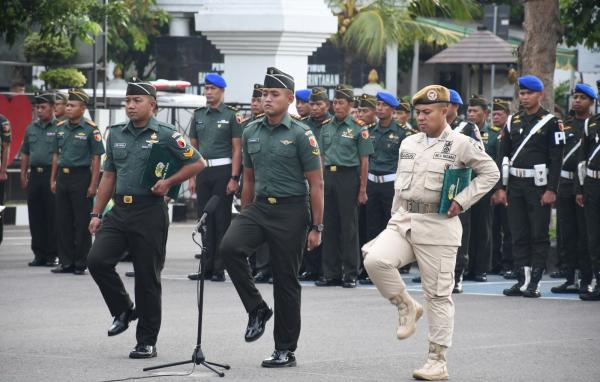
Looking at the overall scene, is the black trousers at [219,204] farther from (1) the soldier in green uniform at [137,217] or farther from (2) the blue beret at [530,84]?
(1) the soldier in green uniform at [137,217]

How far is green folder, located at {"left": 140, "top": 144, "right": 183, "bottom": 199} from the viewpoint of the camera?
9.91 meters

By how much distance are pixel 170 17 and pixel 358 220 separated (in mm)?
25449

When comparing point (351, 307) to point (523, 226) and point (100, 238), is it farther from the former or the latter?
point (100, 238)

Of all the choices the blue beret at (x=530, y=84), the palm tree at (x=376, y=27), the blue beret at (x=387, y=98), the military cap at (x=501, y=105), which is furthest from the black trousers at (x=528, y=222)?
the palm tree at (x=376, y=27)

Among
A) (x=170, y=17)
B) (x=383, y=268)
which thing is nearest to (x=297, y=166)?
(x=383, y=268)

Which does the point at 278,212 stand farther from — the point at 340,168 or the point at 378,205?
the point at 378,205

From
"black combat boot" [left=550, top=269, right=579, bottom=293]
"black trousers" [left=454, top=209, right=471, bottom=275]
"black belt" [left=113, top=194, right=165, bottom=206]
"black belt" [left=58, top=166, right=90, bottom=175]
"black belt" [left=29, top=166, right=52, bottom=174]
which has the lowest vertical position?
"black combat boot" [left=550, top=269, right=579, bottom=293]

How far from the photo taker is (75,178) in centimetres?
1555

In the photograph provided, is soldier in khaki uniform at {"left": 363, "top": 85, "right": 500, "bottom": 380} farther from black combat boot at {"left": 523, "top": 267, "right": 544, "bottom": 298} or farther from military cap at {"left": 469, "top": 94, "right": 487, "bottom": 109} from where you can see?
military cap at {"left": 469, "top": 94, "right": 487, "bottom": 109}

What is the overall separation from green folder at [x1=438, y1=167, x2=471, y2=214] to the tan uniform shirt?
0.13ft

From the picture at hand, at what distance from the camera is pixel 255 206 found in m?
9.87

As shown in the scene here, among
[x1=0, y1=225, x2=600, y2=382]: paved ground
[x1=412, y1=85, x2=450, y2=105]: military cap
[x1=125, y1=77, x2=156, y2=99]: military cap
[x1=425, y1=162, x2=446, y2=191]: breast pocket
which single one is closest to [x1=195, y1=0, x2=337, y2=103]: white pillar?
[x1=0, y1=225, x2=600, y2=382]: paved ground

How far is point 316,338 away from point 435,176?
6.91 feet

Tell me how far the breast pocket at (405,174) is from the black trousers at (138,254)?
5.93ft
